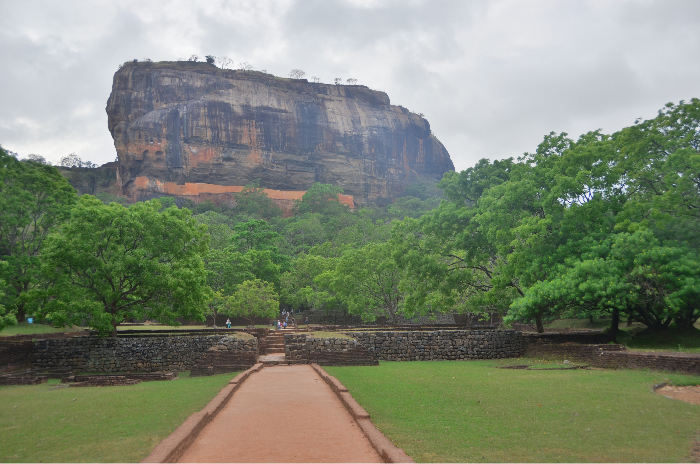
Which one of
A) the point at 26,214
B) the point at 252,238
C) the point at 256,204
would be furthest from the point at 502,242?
the point at 256,204

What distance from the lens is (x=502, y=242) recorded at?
19906 mm

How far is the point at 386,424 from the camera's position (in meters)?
7.15

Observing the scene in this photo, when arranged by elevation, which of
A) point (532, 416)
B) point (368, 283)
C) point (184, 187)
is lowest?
point (532, 416)

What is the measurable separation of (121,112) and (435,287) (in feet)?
282

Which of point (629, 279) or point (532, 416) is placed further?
point (629, 279)

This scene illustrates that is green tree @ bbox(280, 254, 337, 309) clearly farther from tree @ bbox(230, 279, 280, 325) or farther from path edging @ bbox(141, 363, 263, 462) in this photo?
path edging @ bbox(141, 363, 263, 462)

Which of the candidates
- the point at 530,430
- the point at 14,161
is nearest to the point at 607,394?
the point at 530,430

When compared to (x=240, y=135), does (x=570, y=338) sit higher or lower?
lower

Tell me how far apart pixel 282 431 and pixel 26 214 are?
68.7 feet

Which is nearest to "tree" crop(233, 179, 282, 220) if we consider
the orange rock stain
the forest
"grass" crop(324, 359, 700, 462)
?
the orange rock stain

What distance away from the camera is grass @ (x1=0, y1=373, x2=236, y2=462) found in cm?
614

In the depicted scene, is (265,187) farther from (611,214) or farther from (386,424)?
(386,424)

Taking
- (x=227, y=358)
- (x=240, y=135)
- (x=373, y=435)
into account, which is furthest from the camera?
(x=240, y=135)

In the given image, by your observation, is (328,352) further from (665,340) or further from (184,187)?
(184,187)
